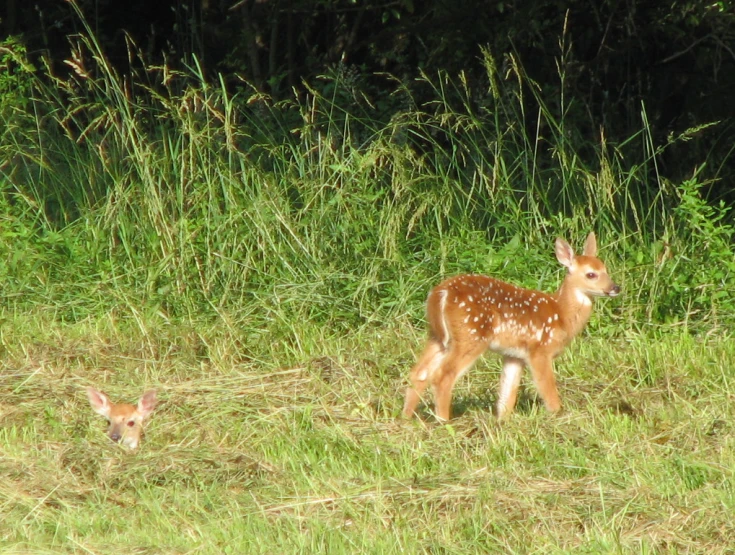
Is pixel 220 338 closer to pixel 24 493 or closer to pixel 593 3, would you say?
pixel 24 493

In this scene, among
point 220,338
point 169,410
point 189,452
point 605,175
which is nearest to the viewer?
point 189,452

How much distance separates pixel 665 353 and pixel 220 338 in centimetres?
230

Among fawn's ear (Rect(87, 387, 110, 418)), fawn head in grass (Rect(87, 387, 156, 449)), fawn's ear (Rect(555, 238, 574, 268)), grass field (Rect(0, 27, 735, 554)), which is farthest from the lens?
fawn's ear (Rect(555, 238, 574, 268))

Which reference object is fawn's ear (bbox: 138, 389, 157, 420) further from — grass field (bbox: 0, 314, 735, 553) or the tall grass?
the tall grass

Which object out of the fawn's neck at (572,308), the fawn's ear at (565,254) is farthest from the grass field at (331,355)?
the fawn's ear at (565,254)

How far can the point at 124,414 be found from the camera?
5.64 meters

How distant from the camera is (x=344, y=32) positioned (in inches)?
468

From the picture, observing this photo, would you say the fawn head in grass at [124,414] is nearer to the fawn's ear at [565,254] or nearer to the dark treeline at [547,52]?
the fawn's ear at [565,254]

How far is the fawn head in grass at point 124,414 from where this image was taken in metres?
5.54

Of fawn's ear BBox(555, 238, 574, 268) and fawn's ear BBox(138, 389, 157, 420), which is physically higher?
fawn's ear BBox(555, 238, 574, 268)

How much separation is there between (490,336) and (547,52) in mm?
4845

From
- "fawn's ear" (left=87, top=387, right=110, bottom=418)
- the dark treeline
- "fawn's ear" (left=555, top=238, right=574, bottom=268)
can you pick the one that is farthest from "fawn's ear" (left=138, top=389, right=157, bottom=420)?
the dark treeline

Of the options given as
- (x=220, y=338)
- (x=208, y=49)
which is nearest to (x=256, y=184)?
(x=220, y=338)

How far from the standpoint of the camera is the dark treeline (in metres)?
9.80
